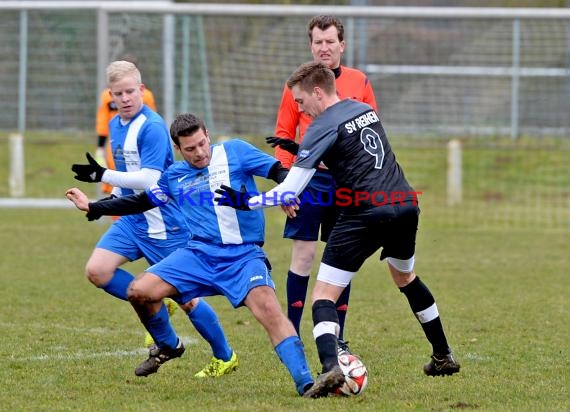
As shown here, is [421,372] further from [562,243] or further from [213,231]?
[562,243]

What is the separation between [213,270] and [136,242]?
45.6 inches

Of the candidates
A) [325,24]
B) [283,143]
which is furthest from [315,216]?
[325,24]

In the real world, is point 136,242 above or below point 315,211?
below

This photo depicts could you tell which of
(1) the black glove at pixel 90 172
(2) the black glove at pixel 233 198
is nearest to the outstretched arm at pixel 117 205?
(1) the black glove at pixel 90 172

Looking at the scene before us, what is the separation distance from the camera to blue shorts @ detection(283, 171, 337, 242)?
6781mm

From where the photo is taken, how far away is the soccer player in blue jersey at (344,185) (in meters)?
5.60

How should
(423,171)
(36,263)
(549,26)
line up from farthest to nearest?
(423,171) → (549,26) → (36,263)

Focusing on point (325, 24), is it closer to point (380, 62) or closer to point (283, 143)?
point (283, 143)

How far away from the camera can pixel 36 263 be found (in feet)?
38.2

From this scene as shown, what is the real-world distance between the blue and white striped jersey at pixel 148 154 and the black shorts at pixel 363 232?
59.9 inches

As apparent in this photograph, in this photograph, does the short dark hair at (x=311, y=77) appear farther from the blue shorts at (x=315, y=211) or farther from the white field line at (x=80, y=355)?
the white field line at (x=80, y=355)

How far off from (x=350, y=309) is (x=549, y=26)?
7.71 m

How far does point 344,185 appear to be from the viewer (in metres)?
5.80

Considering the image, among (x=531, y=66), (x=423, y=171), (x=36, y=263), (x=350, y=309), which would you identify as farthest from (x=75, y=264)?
(x=423, y=171)
